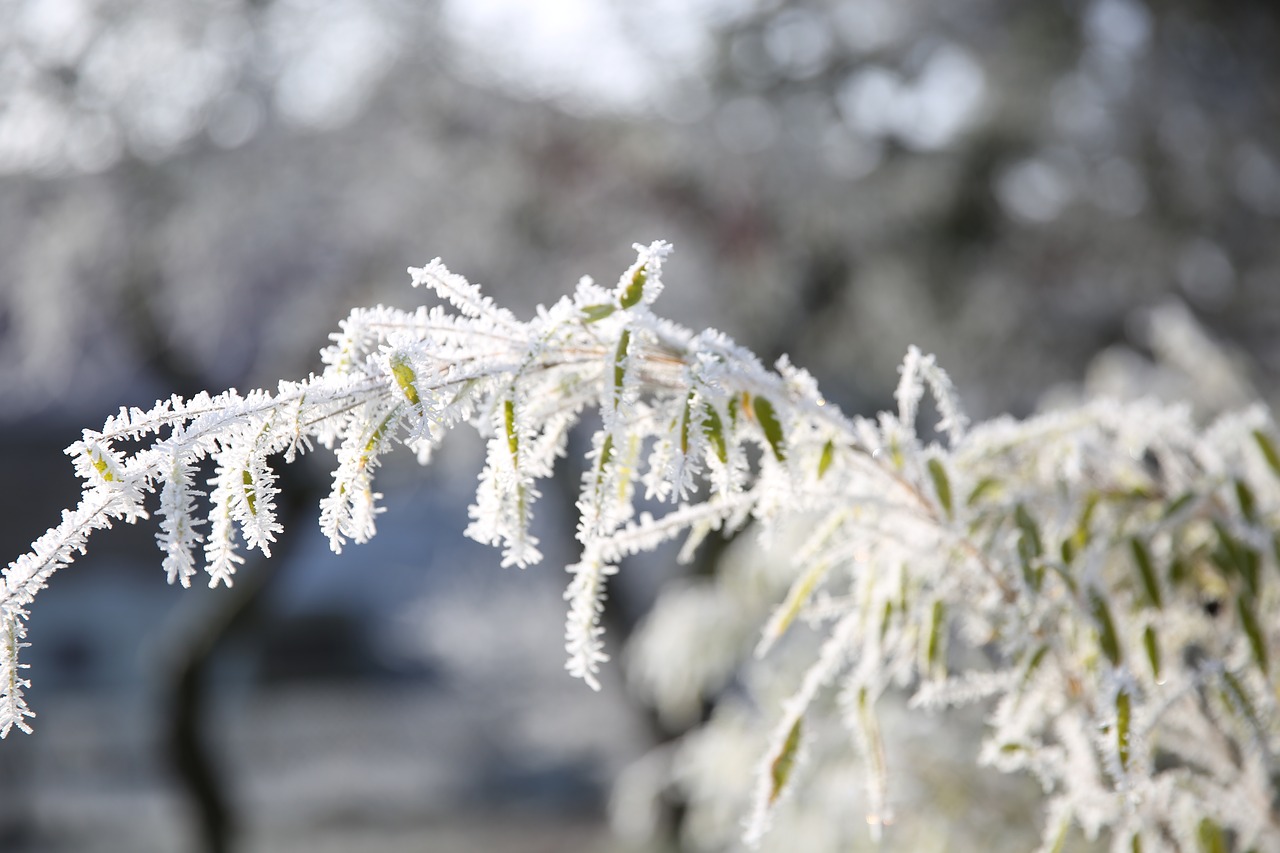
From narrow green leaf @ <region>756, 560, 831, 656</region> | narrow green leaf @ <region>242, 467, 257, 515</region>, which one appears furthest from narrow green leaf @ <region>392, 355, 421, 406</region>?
narrow green leaf @ <region>756, 560, 831, 656</region>

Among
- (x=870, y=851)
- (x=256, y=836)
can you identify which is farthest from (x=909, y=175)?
(x=256, y=836)

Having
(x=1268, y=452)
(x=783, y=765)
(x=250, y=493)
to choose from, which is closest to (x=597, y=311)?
(x=250, y=493)

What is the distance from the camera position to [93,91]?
440 centimetres

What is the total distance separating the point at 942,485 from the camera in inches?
38.1

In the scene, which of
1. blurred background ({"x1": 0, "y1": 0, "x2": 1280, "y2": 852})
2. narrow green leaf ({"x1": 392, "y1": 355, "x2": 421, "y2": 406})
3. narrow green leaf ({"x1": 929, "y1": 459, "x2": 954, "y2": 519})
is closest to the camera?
narrow green leaf ({"x1": 392, "y1": 355, "x2": 421, "y2": 406})

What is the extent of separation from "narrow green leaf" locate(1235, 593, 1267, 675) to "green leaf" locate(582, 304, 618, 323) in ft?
2.17

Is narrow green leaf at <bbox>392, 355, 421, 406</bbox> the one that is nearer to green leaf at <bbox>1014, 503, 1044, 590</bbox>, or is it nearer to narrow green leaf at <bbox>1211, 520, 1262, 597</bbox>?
green leaf at <bbox>1014, 503, 1044, 590</bbox>

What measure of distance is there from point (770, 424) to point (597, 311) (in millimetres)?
163

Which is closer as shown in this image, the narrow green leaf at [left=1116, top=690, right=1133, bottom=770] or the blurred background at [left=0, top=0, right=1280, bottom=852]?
the narrow green leaf at [left=1116, top=690, right=1133, bottom=770]

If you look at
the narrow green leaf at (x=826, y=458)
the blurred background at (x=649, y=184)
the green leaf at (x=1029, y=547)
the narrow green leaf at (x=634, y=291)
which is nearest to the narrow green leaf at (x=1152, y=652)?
the green leaf at (x=1029, y=547)

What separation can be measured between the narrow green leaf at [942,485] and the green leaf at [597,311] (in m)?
0.32

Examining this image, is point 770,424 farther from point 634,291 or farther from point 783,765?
point 783,765

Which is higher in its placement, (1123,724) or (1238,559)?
(1238,559)

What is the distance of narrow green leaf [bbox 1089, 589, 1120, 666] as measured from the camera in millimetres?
973
